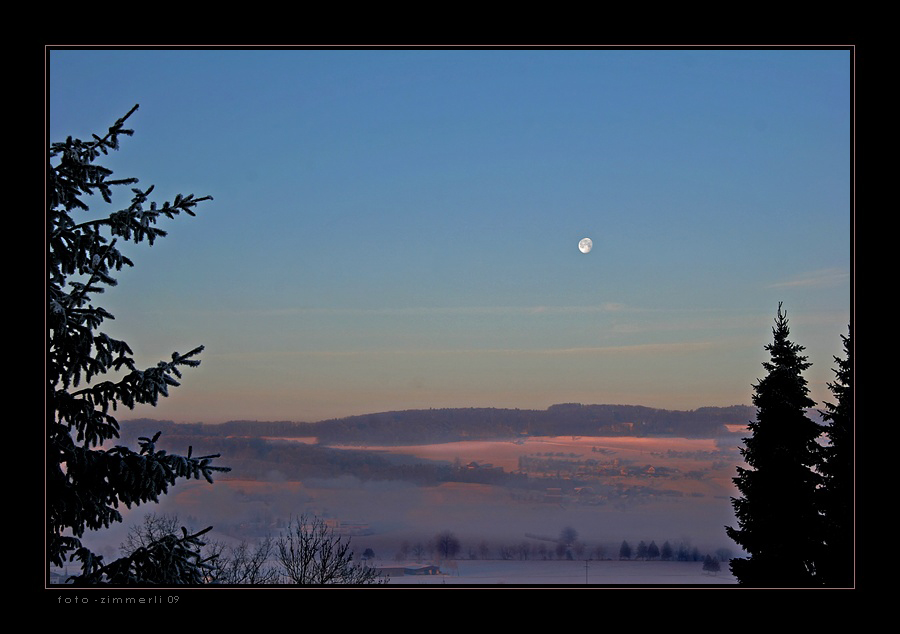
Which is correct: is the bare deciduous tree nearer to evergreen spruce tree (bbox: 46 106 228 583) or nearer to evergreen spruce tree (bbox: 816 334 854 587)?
evergreen spruce tree (bbox: 816 334 854 587)

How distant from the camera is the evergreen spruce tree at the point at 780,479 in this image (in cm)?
2152

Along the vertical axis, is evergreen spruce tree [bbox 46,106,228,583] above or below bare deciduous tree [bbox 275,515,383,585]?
above

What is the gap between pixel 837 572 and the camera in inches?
817

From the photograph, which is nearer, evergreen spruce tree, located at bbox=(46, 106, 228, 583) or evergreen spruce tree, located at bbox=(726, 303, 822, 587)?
evergreen spruce tree, located at bbox=(46, 106, 228, 583)

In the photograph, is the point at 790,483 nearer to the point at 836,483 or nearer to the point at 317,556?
the point at 836,483

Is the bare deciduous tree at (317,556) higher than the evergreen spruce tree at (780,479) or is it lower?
lower

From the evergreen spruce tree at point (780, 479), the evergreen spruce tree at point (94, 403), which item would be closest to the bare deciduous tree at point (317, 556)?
the evergreen spruce tree at point (780, 479)

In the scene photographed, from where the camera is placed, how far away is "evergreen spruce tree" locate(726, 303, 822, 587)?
70.6 ft

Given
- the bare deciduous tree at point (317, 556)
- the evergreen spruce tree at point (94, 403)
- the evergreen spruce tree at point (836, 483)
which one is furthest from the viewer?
the bare deciduous tree at point (317, 556)

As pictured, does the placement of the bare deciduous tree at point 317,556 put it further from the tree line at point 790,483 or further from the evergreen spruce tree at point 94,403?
the evergreen spruce tree at point 94,403

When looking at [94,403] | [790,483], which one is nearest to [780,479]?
[790,483]

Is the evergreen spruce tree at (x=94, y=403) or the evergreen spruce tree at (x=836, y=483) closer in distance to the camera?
the evergreen spruce tree at (x=94, y=403)

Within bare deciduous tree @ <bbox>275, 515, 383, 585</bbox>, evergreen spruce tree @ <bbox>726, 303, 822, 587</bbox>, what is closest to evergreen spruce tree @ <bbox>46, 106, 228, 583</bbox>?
evergreen spruce tree @ <bbox>726, 303, 822, 587</bbox>

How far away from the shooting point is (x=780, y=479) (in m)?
22.1
